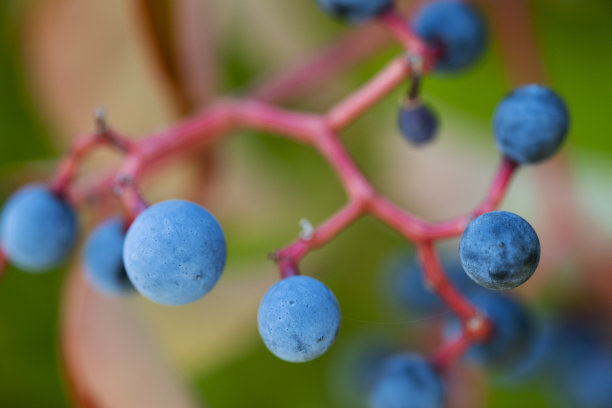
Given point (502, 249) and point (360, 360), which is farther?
point (360, 360)

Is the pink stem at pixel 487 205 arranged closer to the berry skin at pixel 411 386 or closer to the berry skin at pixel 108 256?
the berry skin at pixel 411 386

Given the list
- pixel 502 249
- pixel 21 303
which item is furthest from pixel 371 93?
pixel 21 303

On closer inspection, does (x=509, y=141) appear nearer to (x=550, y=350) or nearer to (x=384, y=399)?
(x=384, y=399)

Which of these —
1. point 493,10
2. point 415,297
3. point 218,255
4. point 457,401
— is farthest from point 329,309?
point 493,10

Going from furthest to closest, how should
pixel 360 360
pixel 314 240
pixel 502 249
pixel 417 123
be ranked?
pixel 360 360 → pixel 417 123 → pixel 314 240 → pixel 502 249

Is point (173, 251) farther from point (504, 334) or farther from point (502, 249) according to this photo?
point (504, 334)
